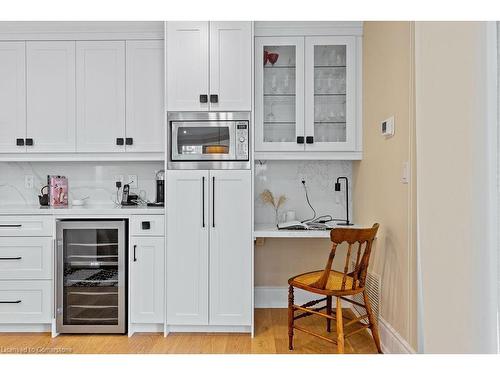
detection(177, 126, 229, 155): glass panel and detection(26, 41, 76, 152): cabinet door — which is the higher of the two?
detection(26, 41, 76, 152): cabinet door

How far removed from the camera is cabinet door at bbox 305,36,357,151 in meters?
3.22

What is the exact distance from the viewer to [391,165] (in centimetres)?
253

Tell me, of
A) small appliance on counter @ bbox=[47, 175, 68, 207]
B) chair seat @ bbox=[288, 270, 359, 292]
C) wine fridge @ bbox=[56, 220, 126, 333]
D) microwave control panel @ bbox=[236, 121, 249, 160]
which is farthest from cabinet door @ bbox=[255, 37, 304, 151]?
small appliance on counter @ bbox=[47, 175, 68, 207]

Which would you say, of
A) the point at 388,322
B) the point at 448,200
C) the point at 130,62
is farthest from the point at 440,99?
the point at 130,62

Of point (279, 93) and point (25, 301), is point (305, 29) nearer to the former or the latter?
point (279, 93)

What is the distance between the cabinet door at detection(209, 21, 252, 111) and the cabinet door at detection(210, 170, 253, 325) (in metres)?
0.52

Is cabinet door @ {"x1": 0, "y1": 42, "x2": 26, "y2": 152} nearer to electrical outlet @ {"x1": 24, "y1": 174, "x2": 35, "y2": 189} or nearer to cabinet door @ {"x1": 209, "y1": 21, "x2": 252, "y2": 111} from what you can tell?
electrical outlet @ {"x1": 24, "y1": 174, "x2": 35, "y2": 189}

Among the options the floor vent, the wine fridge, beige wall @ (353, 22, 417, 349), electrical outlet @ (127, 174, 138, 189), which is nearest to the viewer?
beige wall @ (353, 22, 417, 349)

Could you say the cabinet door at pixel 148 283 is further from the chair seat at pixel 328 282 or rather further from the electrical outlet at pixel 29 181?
the electrical outlet at pixel 29 181

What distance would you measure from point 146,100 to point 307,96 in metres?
1.28

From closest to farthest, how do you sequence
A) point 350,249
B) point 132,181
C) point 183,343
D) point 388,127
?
point 350,249, point 388,127, point 183,343, point 132,181

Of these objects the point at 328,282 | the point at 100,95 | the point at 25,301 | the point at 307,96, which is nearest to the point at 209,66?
the point at 307,96

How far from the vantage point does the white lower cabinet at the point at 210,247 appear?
115 inches

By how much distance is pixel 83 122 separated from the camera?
127 inches
